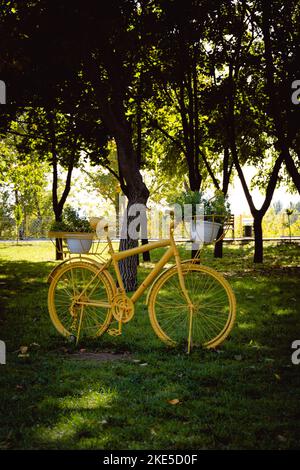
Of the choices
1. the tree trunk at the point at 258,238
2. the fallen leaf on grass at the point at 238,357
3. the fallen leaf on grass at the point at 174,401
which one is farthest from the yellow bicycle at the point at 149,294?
the tree trunk at the point at 258,238

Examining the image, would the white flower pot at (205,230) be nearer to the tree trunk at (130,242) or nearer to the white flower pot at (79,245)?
the white flower pot at (79,245)

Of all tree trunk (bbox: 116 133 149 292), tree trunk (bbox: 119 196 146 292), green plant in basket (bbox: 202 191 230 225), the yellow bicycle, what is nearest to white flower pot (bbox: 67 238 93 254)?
the yellow bicycle

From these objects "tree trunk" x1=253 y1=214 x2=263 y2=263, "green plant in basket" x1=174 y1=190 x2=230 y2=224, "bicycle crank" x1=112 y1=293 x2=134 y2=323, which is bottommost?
"bicycle crank" x1=112 y1=293 x2=134 y2=323

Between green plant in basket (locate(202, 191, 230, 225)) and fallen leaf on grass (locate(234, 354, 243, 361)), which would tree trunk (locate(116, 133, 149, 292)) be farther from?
fallen leaf on grass (locate(234, 354, 243, 361))

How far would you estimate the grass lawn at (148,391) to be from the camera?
3.40m

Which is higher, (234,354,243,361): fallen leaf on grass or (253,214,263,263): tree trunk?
(253,214,263,263): tree trunk

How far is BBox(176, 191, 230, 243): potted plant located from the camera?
17.8ft

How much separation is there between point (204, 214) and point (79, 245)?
58.6 inches

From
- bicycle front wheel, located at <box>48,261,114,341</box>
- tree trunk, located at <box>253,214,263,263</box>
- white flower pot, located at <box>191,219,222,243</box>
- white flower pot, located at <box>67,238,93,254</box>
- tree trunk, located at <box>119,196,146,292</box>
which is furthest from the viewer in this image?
tree trunk, located at <box>253,214,263,263</box>

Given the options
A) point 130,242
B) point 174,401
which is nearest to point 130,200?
point 130,242

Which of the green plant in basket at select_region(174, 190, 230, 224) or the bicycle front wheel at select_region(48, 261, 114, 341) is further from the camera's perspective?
the bicycle front wheel at select_region(48, 261, 114, 341)

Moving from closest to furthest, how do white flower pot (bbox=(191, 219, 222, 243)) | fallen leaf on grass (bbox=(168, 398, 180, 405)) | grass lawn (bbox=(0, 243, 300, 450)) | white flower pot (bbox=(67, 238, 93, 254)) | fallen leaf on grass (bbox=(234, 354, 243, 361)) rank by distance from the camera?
grass lawn (bbox=(0, 243, 300, 450))
fallen leaf on grass (bbox=(168, 398, 180, 405))
fallen leaf on grass (bbox=(234, 354, 243, 361))
white flower pot (bbox=(191, 219, 222, 243))
white flower pot (bbox=(67, 238, 93, 254))

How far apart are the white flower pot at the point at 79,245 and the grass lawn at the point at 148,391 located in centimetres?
114
